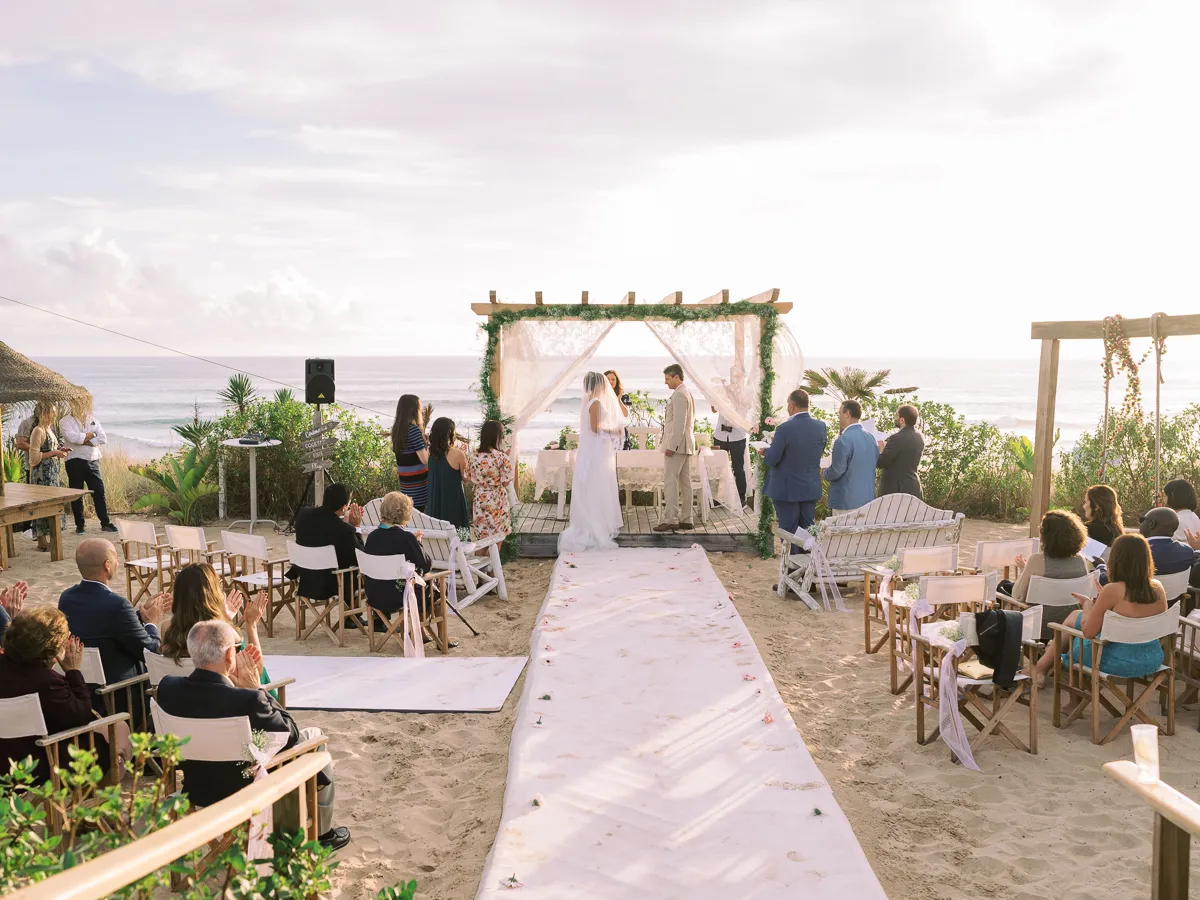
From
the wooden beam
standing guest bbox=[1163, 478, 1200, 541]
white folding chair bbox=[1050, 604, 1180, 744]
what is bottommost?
white folding chair bbox=[1050, 604, 1180, 744]

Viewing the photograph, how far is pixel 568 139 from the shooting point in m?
32.0

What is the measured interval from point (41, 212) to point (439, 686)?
58.6 m

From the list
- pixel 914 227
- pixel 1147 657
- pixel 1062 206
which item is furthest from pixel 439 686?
pixel 914 227

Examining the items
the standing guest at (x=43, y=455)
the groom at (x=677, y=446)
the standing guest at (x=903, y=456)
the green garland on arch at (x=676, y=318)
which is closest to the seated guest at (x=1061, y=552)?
the standing guest at (x=903, y=456)

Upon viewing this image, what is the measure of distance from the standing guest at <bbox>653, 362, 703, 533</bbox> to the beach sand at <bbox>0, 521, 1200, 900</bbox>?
11.8 feet

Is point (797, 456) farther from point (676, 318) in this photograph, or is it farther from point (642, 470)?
point (642, 470)

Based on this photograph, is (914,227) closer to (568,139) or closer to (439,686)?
(568,139)

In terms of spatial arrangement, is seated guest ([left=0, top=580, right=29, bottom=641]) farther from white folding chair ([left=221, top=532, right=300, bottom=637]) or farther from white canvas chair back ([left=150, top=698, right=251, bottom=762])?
white folding chair ([left=221, top=532, right=300, bottom=637])

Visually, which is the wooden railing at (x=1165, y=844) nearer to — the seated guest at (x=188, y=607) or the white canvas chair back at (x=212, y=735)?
the white canvas chair back at (x=212, y=735)

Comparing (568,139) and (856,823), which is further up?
(568,139)

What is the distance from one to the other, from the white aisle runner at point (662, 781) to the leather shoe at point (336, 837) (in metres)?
0.72

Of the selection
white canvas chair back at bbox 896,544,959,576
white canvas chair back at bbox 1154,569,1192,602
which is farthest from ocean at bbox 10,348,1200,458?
white canvas chair back at bbox 1154,569,1192,602

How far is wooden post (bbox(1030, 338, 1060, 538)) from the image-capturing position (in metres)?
8.91

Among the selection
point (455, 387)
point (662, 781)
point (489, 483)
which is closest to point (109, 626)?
point (662, 781)
